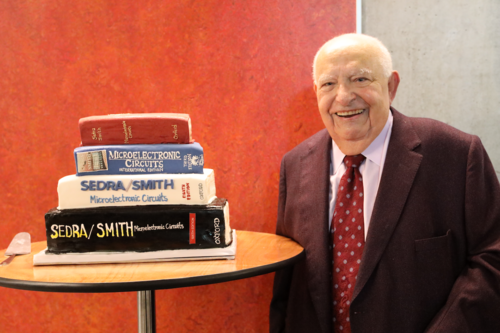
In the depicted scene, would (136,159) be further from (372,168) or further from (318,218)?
(372,168)

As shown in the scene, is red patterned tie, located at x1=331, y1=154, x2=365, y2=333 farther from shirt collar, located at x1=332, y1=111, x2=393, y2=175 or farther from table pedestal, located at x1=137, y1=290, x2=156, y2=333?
table pedestal, located at x1=137, y1=290, x2=156, y2=333

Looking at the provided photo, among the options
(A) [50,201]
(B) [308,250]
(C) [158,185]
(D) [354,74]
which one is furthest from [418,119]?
(A) [50,201]

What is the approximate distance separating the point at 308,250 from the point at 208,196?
43 cm

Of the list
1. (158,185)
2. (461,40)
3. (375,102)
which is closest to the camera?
(158,185)

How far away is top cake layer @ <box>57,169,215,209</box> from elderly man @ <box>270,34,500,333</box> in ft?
1.57

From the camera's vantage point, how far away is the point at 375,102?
1.47 metres

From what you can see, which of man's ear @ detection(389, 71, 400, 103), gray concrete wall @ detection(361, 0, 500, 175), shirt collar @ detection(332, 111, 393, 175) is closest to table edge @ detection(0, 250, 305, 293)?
shirt collar @ detection(332, 111, 393, 175)

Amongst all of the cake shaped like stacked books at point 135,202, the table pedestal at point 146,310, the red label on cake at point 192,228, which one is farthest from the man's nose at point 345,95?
the table pedestal at point 146,310

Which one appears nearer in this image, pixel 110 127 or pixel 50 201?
pixel 110 127

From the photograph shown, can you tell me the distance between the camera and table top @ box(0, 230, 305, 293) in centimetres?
112

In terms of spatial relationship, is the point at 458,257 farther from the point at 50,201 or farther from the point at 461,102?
the point at 50,201

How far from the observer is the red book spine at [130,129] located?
1.39 meters

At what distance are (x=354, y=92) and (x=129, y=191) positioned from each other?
83 cm

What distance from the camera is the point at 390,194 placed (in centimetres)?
141
